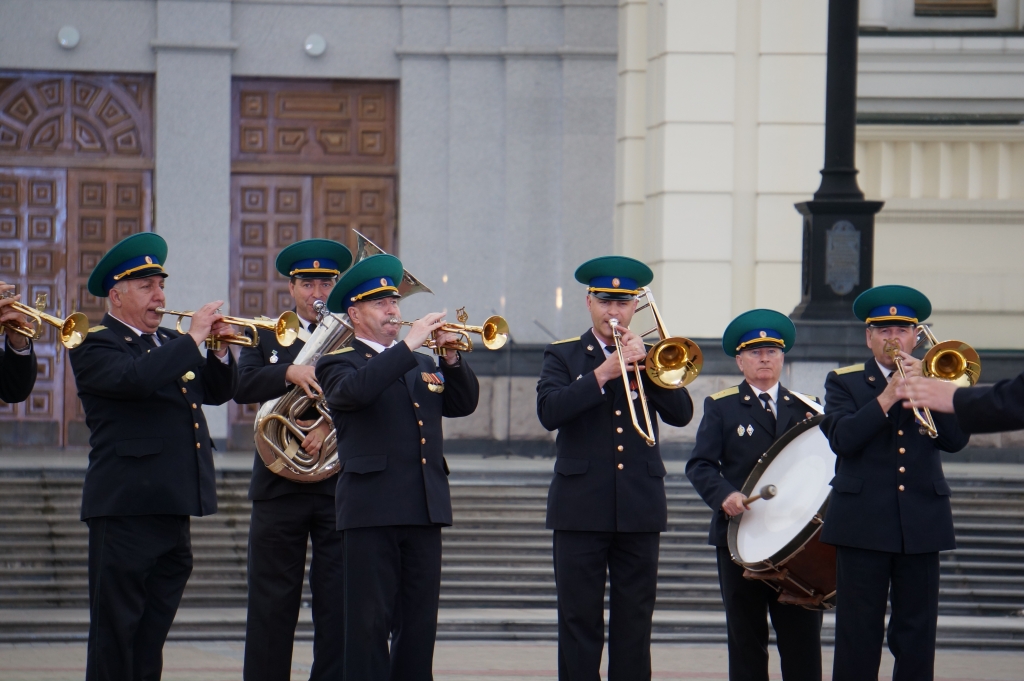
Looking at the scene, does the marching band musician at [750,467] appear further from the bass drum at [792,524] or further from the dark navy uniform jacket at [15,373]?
the dark navy uniform jacket at [15,373]

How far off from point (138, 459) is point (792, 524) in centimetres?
295

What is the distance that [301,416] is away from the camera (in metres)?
6.66

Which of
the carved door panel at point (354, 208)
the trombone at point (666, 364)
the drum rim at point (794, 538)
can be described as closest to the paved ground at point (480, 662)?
the drum rim at point (794, 538)

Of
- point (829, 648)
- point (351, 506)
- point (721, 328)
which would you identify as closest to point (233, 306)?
point (721, 328)

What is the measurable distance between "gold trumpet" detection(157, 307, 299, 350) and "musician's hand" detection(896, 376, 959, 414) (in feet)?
9.37

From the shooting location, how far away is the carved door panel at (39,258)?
543 inches

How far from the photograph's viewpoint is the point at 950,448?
6066 mm

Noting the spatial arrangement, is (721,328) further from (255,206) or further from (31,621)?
(31,621)

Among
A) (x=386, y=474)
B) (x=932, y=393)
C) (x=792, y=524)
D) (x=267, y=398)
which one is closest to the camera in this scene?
(x=932, y=393)

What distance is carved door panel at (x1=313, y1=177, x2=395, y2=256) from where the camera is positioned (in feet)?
46.5

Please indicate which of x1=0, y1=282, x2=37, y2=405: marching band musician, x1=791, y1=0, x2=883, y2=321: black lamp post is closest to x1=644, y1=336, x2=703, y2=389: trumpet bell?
x1=0, y1=282, x2=37, y2=405: marching band musician

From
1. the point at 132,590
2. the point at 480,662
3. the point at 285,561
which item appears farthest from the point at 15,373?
the point at 480,662

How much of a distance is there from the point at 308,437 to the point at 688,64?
296 inches

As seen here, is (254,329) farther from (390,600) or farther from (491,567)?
(491,567)
